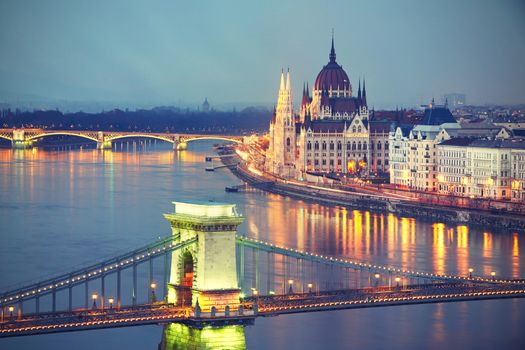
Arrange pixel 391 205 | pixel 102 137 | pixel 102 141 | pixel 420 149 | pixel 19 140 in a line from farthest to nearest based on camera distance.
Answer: pixel 102 137 < pixel 102 141 < pixel 19 140 < pixel 420 149 < pixel 391 205

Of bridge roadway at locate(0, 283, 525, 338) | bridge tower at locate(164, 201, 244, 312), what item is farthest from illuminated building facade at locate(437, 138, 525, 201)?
bridge tower at locate(164, 201, 244, 312)

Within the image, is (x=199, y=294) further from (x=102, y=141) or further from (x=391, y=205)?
(x=102, y=141)

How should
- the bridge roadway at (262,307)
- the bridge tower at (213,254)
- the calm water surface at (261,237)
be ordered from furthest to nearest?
1. the calm water surface at (261,237)
2. the bridge tower at (213,254)
3. the bridge roadway at (262,307)

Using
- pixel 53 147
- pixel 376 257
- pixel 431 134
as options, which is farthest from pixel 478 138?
pixel 53 147

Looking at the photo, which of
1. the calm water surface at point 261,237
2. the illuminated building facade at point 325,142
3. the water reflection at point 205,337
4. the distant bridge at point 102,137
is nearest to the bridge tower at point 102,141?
the distant bridge at point 102,137

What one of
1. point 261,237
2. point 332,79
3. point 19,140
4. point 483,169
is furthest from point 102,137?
point 261,237

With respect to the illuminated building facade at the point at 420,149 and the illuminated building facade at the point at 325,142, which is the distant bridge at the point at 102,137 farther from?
the illuminated building facade at the point at 420,149
